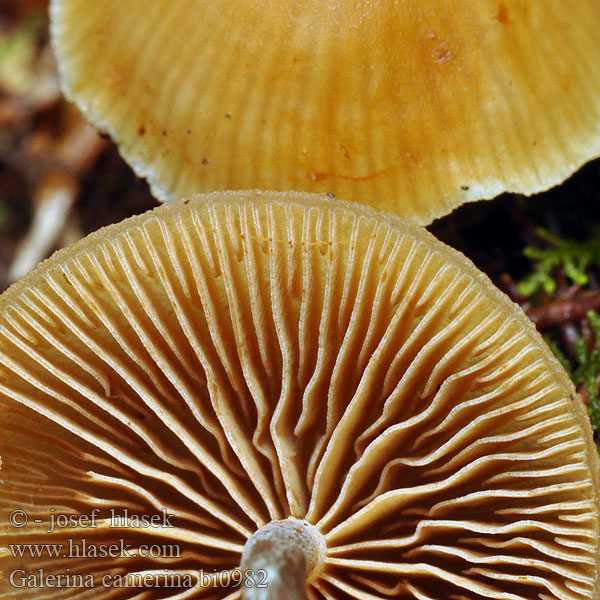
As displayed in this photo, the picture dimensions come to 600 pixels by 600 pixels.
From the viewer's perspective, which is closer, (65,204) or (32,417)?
(32,417)

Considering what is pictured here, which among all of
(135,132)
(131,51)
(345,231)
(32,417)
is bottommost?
(32,417)

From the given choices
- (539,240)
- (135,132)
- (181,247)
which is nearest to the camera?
(181,247)

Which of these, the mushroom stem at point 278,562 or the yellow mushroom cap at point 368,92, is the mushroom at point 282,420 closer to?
the mushroom stem at point 278,562

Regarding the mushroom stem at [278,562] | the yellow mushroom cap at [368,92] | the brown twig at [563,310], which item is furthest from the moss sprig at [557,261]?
the mushroom stem at [278,562]

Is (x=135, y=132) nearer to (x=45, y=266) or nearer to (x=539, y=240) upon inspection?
(x=45, y=266)

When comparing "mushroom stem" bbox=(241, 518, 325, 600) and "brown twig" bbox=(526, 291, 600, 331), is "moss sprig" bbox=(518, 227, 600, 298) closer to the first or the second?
"brown twig" bbox=(526, 291, 600, 331)

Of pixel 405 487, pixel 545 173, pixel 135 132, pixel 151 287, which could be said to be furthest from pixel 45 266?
pixel 545 173
